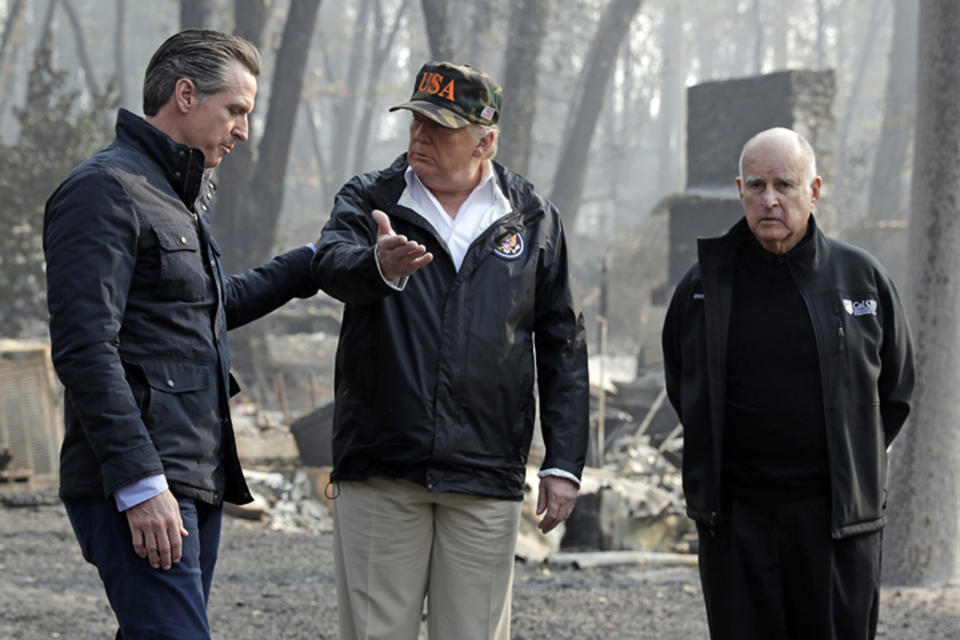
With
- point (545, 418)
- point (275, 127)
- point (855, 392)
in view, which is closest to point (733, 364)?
point (855, 392)

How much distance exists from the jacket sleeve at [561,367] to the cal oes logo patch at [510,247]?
9cm

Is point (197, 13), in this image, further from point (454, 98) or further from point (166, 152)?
point (166, 152)

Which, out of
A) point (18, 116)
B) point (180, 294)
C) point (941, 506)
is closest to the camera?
point (180, 294)

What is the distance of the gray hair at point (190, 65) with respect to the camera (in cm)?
290

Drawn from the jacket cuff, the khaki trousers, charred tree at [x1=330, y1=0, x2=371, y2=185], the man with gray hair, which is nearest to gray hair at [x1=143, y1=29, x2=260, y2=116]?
the man with gray hair

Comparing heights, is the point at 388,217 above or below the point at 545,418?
above

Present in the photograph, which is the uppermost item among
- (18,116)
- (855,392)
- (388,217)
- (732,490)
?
(18,116)

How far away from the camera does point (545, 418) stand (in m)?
3.56

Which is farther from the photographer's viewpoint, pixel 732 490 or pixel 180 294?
pixel 732 490

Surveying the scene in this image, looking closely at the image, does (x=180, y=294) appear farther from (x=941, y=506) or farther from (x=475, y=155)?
(x=941, y=506)

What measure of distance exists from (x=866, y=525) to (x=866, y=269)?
786mm

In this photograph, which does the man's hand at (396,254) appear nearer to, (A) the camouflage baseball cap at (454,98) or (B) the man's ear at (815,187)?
(A) the camouflage baseball cap at (454,98)

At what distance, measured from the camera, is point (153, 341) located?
2.82 m

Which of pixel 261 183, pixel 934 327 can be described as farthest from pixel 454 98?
pixel 261 183
